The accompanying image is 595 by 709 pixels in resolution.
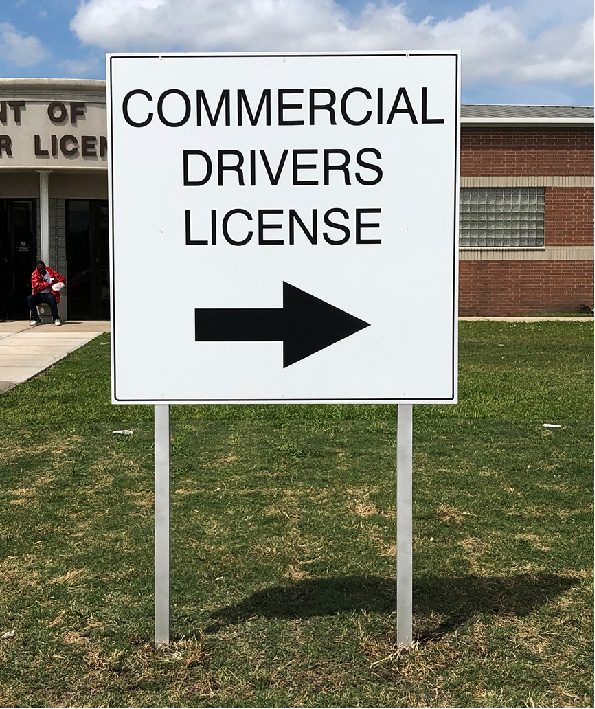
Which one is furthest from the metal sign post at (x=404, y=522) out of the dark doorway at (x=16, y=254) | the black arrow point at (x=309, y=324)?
the dark doorway at (x=16, y=254)

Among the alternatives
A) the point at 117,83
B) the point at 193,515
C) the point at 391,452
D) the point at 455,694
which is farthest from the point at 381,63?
the point at 391,452

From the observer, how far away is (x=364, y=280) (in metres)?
3.45

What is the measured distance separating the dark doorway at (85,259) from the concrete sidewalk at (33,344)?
2.47ft

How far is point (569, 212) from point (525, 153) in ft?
6.44

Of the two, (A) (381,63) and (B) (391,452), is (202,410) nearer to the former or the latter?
(B) (391,452)

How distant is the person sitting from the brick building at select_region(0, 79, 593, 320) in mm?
1407

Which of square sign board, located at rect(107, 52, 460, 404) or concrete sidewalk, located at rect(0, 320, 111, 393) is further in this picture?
concrete sidewalk, located at rect(0, 320, 111, 393)

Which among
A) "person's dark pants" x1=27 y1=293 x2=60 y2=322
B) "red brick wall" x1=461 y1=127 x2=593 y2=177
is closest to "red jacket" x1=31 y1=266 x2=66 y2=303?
"person's dark pants" x1=27 y1=293 x2=60 y2=322

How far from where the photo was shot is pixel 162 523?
3576 millimetres

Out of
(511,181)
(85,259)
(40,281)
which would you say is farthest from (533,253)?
(40,281)

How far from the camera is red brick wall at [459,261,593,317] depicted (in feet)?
78.6

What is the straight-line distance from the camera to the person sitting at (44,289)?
19.8 meters

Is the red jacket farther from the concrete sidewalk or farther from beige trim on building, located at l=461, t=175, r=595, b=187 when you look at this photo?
beige trim on building, located at l=461, t=175, r=595, b=187

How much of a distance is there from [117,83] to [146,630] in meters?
2.20
